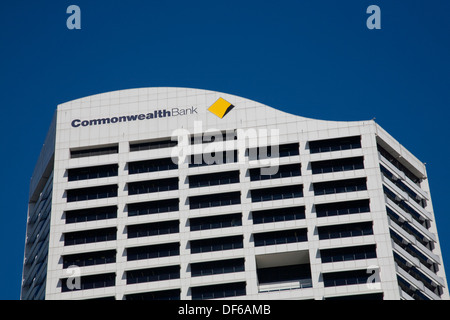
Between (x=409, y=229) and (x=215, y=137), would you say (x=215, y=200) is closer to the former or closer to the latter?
(x=215, y=137)

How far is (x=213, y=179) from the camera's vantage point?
408ft

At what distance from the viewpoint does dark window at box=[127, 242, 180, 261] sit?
120m

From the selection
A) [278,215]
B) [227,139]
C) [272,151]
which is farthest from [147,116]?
[278,215]

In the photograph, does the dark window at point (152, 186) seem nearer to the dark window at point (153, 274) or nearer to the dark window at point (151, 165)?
the dark window at point (151, 165)

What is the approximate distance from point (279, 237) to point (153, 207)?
19.7 m

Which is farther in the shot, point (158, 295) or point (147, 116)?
point (147, 116)

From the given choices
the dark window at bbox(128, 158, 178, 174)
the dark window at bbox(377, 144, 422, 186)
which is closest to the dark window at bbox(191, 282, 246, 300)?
the dark window at bbox(128, 158, 178, 174)

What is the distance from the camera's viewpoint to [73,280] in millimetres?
117938

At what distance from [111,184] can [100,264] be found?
13196 millimetres

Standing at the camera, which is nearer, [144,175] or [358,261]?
[358,261]

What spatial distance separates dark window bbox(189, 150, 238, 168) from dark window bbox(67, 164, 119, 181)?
12.4 meters
